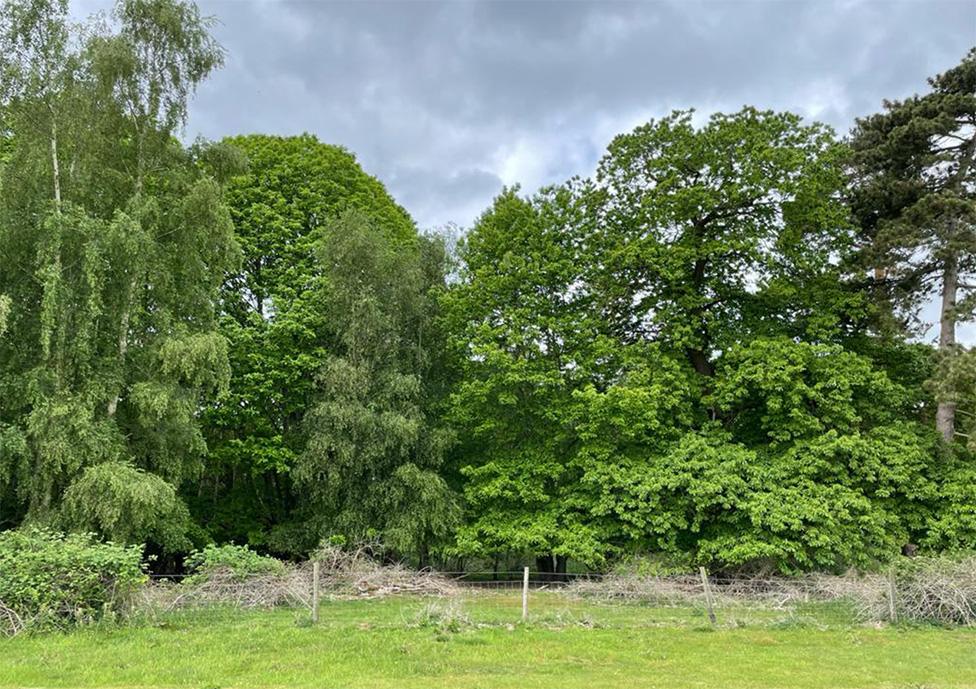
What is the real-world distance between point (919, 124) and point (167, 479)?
21.6 m

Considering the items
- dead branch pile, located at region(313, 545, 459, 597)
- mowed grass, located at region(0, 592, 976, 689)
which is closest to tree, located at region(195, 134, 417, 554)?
dead branch pile, located at region(313, 545, 459, 597)

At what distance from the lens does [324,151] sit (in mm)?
23516

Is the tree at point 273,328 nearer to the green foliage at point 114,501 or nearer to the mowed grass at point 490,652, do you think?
the green foliage at point 114,501

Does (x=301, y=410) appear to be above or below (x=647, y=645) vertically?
above

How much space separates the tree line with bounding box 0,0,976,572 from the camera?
48.1 ft

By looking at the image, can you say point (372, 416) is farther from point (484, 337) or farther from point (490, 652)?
point (490, 652)

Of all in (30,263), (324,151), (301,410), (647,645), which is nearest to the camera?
(647,645)

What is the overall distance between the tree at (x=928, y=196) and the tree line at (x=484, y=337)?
0.09 m

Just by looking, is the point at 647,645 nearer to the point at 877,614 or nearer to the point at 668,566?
the point at 877,614

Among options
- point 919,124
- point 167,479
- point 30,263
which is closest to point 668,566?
point 167,479

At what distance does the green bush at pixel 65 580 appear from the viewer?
9.78 m

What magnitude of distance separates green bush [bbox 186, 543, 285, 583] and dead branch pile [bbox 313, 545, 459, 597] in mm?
2362

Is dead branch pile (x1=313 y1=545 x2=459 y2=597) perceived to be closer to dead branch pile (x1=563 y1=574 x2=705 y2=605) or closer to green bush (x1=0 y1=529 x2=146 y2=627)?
dead branch pile (x1=563 y1=574 x2=705 y2=605)

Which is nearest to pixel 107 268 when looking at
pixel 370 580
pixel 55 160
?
pixel 55 160
